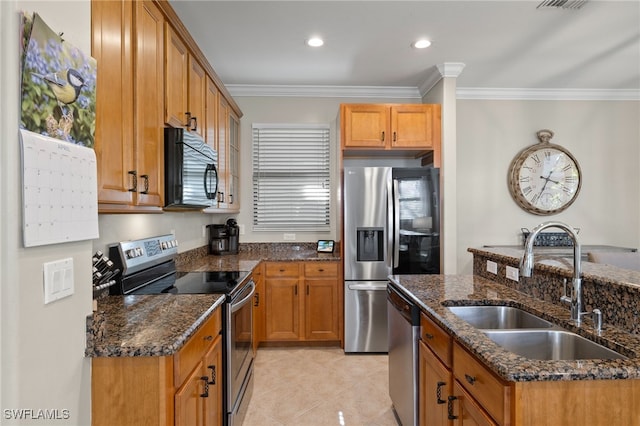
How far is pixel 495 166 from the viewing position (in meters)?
4.18

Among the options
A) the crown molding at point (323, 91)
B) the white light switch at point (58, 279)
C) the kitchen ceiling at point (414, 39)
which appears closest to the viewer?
the white light switch at point (58, 279)

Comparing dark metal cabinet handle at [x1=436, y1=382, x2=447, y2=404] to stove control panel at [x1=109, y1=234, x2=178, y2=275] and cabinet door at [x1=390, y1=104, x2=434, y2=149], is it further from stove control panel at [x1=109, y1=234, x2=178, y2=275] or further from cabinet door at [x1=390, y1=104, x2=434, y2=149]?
cabinet door at [x1=390, y1=104, x2=434, y2=149]

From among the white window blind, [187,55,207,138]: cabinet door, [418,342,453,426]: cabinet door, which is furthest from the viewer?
the white window blind

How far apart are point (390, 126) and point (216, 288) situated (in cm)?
234

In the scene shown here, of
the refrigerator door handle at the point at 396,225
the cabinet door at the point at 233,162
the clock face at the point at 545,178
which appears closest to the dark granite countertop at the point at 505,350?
the refrigerator door handle at the point at 396,225

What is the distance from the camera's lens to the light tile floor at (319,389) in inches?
94.2

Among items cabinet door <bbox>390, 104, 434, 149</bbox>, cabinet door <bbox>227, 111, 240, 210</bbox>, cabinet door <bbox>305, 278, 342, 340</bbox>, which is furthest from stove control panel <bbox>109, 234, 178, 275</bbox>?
cabinet door <bbox>390, 104, 434, 149</bbox>

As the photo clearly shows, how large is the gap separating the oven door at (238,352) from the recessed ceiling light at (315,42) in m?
1.99

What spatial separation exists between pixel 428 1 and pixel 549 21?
103cm

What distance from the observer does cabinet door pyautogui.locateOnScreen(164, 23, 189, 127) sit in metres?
1.98

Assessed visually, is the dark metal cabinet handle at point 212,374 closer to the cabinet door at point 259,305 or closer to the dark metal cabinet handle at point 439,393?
the dark metal cabinet handle at point 439,393

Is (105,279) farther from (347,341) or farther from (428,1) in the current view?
(428,1)

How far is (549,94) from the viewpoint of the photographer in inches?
164

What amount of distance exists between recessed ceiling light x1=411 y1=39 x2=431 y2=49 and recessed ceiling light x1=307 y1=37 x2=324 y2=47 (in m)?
0.79
